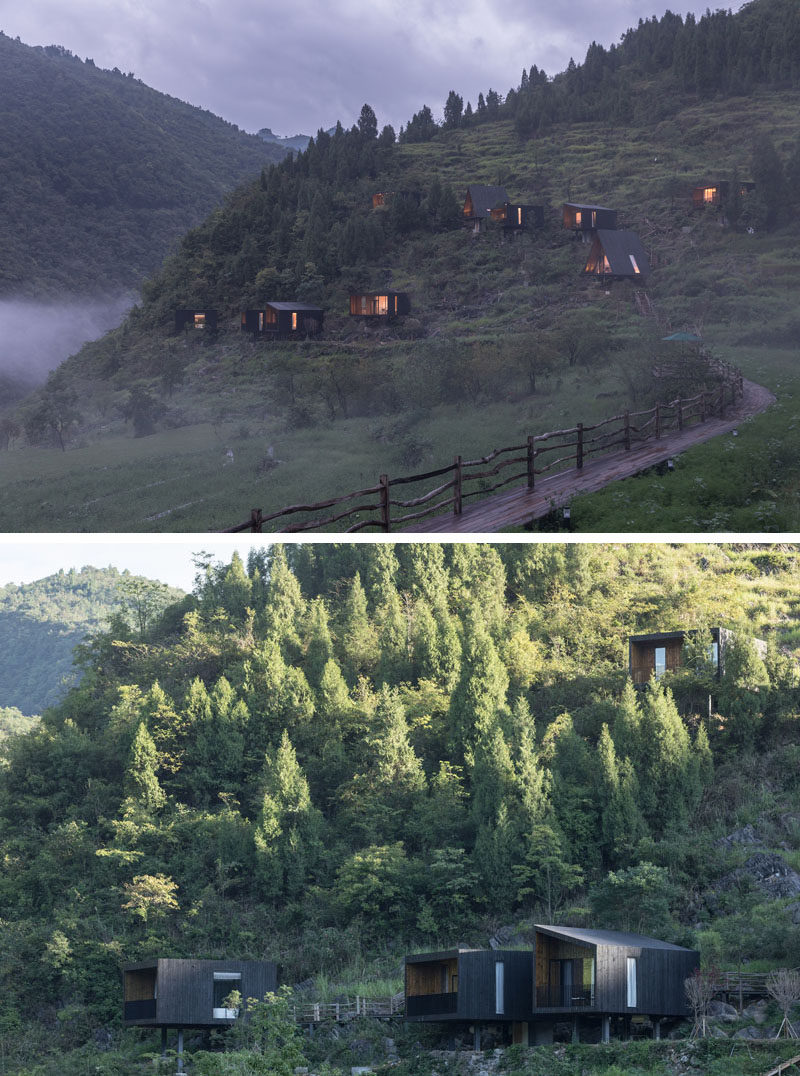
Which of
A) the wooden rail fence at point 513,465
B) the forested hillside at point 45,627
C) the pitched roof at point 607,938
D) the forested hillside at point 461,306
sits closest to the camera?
the wooden rail fence at point 513,465

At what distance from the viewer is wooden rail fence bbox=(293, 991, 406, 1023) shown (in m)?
23.9

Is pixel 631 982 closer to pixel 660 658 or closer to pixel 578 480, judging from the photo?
pixel 578 480

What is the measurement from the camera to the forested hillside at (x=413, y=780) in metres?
27.1

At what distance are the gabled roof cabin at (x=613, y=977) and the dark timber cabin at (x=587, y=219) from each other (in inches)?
428

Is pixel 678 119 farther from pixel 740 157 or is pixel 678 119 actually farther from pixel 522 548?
pixel 522 548

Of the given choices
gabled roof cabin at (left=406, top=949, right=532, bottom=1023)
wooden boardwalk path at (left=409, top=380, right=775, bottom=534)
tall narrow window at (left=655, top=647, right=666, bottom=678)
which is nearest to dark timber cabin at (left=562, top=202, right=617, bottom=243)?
wooden boardwalk path at (left=409, top=380, right=775, bottom=534)

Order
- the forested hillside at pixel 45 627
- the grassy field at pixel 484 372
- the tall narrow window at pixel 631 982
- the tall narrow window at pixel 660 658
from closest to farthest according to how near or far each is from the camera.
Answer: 1. the grassy field at pixel 484 372
2. the tall narrow window at pixel 631 982
3. the tall narrow window at pixel 660 658
4. the forested hillside at pixel 45 627

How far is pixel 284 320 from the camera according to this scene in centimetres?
2192

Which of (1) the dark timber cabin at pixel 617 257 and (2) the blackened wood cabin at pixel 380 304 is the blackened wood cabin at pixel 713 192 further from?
(2) the blackened wood cabin at pixel 380 304

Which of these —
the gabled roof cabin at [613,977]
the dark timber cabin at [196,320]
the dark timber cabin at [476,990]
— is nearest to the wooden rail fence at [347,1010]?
the dark timber cabin at [476,990]

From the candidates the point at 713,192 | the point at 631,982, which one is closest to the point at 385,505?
the point at 713,192

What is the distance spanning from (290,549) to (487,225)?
23604mm

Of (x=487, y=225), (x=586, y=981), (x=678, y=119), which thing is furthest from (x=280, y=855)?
(x=678, y=119)

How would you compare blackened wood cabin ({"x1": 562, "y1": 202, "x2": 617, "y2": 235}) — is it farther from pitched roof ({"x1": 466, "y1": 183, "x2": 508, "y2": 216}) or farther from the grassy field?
pitched roof ({"x1": 466, "y1": 183, "x2": 508, "y2": 216})
